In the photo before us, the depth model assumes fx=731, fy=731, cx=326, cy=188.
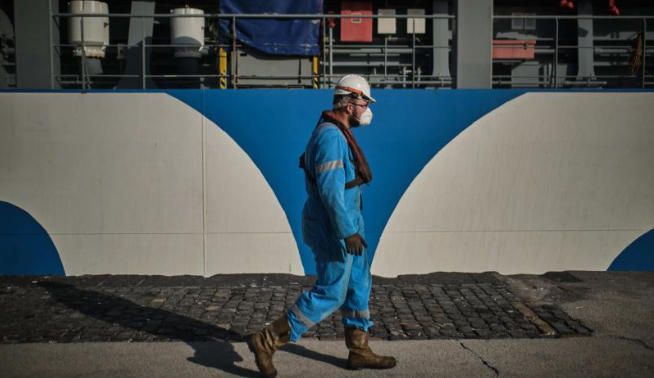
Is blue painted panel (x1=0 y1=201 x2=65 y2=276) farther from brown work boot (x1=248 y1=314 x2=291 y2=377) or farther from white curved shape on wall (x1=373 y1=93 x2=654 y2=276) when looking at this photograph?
brown work boot (x1=248 y1=314 x2=291 y2=377)

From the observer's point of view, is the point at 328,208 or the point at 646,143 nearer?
the point at 328,208

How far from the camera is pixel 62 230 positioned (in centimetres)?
814

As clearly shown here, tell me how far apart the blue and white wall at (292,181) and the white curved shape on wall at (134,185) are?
0.6 inches

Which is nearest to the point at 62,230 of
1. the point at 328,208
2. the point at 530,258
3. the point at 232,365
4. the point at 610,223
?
the point at 232,365

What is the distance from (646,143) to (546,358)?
392 centimetres

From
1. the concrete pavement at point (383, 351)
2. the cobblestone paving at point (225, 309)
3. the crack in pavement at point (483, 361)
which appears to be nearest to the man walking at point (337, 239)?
the concrete pavement at point (383, 351)

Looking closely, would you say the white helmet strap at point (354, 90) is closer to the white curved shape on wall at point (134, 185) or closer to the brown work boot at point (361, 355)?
the brown work boot at point (361, 355)

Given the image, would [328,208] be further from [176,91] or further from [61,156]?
[61,156]

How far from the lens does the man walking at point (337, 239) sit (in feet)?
16.1

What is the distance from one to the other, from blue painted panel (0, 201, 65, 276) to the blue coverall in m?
4.16

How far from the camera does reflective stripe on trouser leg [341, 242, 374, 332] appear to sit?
5148mm

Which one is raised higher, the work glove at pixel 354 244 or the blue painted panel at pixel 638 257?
the work glove at pixel 354 244

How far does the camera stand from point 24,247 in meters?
8.13

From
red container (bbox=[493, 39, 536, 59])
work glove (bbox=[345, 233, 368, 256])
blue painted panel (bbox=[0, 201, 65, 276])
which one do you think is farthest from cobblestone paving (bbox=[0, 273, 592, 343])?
red container (bbox=[493, 39, 536, 59])
